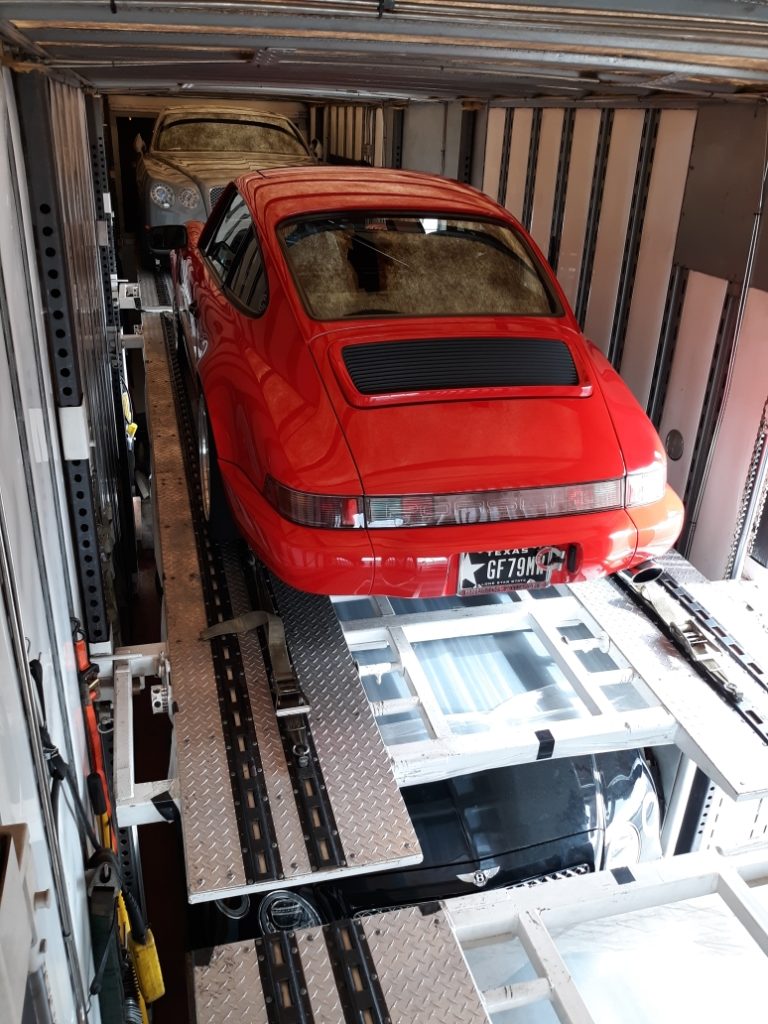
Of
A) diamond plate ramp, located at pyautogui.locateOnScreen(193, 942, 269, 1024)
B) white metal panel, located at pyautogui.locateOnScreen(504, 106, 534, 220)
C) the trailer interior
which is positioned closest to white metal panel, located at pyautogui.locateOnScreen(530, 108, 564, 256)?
white metal panel, located at pyautogui.locateOnScreen(504, 106, 534, 220)

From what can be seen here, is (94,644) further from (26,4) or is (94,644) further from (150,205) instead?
(150,205)

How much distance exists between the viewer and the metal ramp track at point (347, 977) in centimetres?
219

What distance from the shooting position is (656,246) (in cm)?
498

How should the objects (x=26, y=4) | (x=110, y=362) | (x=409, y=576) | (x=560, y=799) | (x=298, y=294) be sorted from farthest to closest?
(x=110, y=362) < (x=298, y=294) < (x=560, y=799) < (x=409, y=576) < (x=26, y=4)

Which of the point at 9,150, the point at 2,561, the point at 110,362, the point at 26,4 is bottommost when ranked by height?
the point at 110,362

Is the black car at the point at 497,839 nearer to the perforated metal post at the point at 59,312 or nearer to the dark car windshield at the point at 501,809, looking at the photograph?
the dark car windshield at the point at 501,809

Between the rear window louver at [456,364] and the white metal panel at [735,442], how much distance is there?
117cm

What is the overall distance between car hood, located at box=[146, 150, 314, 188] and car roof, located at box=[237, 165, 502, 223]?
3443mm

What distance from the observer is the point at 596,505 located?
321cm

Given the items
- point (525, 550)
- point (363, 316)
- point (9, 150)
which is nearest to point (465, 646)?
point (525, 550)

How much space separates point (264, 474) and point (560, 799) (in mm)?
1652

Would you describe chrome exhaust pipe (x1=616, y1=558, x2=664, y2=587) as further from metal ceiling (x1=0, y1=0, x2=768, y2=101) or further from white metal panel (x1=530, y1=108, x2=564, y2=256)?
white metal panel (x1=530, y1=108, x2=564, y2=256)

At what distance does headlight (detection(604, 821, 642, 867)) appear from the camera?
3268mm

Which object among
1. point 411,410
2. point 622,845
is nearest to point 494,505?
point 411,410
